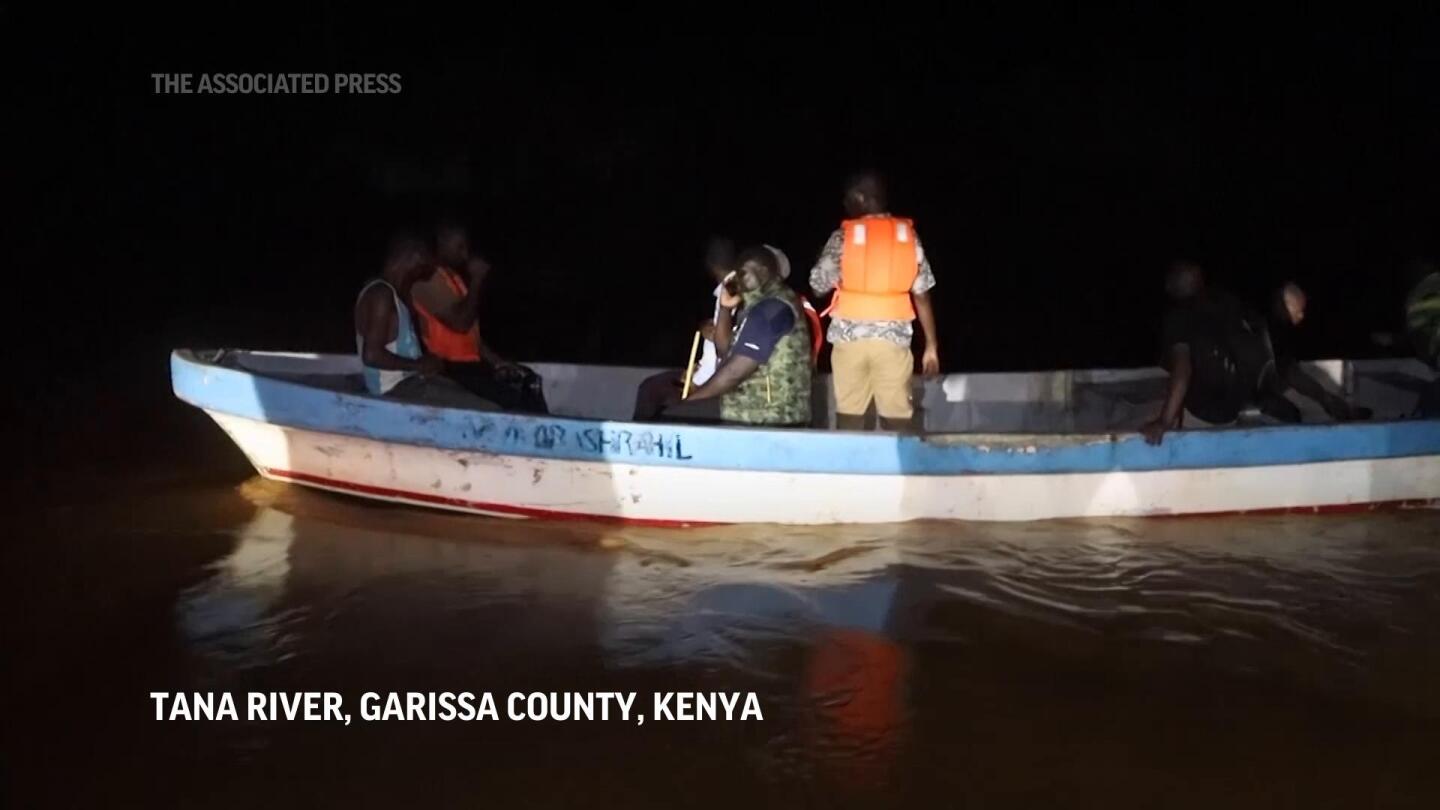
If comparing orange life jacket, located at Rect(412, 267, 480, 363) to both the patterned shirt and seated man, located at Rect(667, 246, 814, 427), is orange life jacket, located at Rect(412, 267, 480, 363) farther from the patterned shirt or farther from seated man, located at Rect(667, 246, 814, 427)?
the patterned shirt

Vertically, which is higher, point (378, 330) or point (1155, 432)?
point (378, 330)

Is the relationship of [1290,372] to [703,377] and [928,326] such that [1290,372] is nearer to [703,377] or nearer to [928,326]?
[928,326]

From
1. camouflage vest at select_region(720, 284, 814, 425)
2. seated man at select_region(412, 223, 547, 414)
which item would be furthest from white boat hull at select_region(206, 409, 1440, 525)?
seated man at select_region(412, 223, 547, 414)

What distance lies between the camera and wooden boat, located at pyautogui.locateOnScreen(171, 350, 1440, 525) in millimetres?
7133

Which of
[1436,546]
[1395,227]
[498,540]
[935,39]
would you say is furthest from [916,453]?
[935,39]

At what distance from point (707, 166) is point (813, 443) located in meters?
Answer: 14.5

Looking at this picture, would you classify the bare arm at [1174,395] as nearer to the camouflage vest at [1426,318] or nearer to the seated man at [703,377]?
the camouflage vest at [1426,318]

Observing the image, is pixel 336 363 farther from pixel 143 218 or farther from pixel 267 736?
pixel 143 218

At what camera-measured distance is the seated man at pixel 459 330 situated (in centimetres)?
795

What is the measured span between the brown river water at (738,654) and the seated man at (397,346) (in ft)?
2.02

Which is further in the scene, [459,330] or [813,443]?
[459,330]

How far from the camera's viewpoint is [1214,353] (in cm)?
767

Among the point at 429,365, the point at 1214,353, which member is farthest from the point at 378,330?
the point at 1214,353

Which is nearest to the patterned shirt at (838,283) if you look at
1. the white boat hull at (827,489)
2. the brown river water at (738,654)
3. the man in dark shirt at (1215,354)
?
the white boat hull at (827,489)
